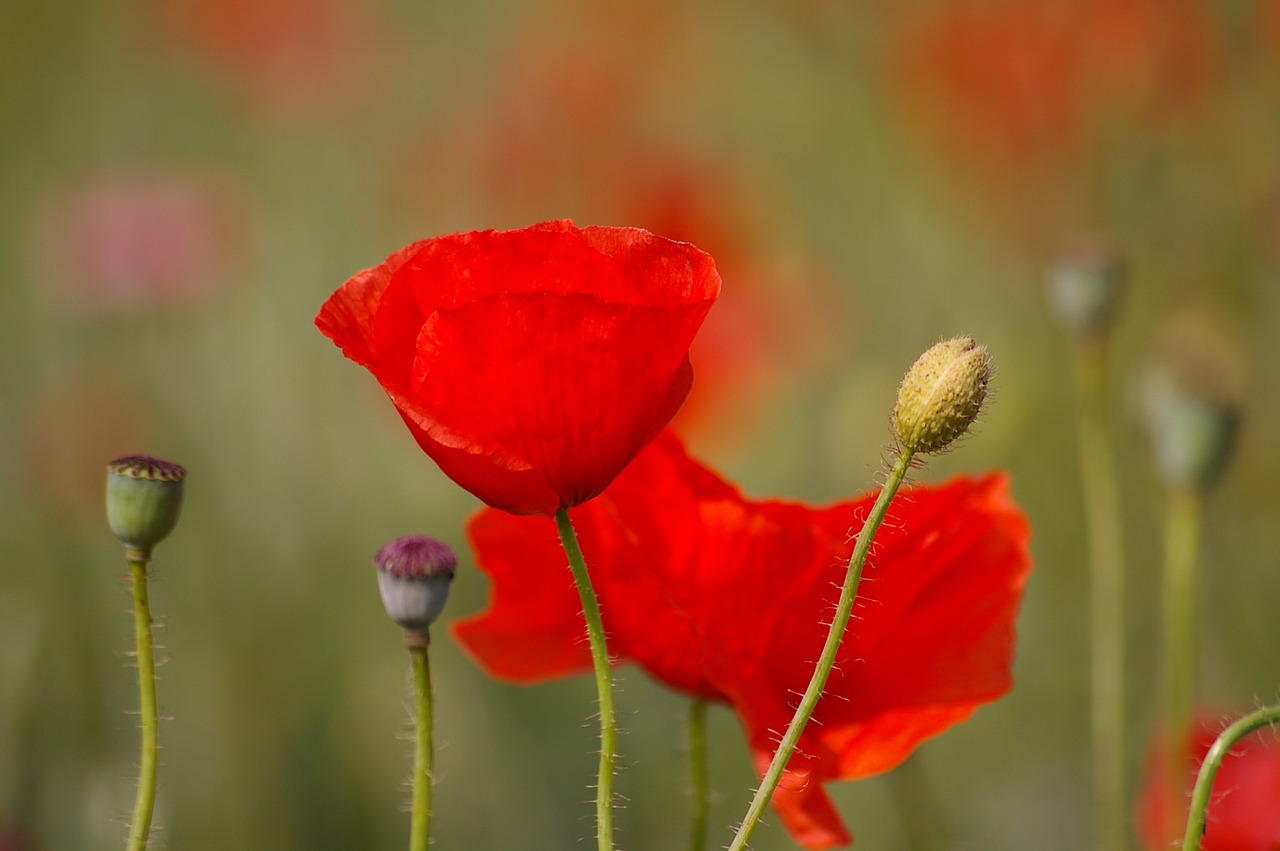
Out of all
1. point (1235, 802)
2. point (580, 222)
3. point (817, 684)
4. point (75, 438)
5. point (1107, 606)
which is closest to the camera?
point (817, 684)

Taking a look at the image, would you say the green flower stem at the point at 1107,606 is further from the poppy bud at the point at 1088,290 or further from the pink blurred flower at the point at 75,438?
the pink blurred flower at the point at 75,438

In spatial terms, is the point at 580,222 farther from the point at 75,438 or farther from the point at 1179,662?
the point at 1179,662

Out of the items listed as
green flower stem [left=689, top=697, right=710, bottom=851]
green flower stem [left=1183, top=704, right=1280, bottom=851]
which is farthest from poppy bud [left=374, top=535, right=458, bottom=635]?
green flower stem [left=1183, top=704, right=1280, bottom=851]

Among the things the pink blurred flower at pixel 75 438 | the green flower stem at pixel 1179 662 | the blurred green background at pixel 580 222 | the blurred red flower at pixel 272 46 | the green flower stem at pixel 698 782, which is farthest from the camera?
the blurred red flower at pixel 272 46

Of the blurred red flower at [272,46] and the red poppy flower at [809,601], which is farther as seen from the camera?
the blurred red flower at [272,46]

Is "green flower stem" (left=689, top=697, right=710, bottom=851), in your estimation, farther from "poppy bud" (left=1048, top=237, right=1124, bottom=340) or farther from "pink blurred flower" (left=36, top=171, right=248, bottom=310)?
"pink blurred flower" (left=36, top=171, right=248, bottom=310)

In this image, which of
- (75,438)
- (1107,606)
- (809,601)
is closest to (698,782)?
(809,601)

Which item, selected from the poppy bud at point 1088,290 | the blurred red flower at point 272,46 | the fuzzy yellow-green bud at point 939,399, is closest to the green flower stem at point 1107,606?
the poppy bud at point 1088,290
